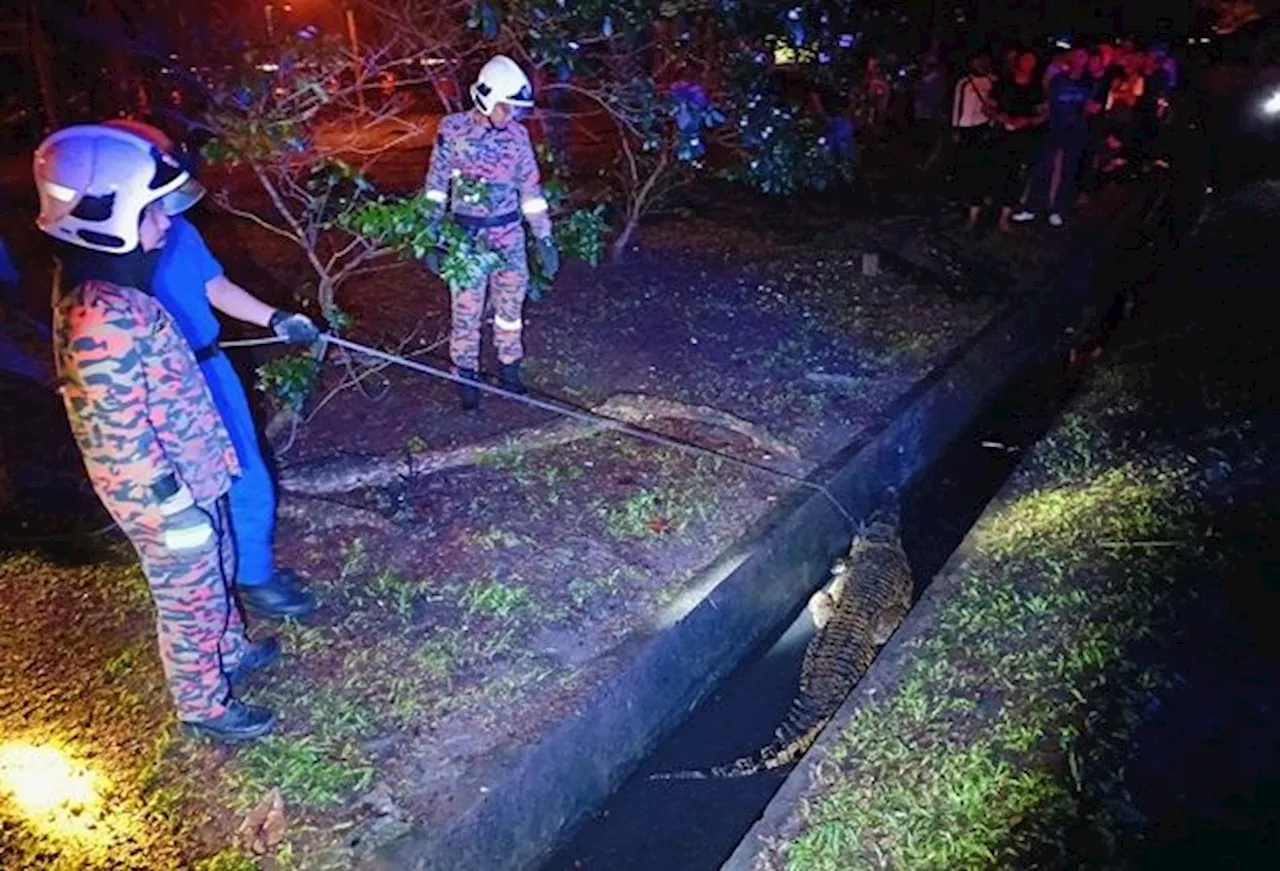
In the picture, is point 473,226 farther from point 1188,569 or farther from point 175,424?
point 1188,569

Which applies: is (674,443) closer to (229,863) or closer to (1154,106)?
(229,863)

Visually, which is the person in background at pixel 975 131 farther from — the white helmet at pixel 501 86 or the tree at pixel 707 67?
the white helmet at pixel 501 86

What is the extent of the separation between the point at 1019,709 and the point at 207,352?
3.72m

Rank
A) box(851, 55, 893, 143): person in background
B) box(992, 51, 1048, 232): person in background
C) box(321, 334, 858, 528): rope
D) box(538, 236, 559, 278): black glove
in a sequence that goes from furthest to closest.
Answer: box(851, 55, 893, 143): person in background → box(992, 51, 1048, 232): person in background → box(538, 236, 559, 278): black glove → box(321, 334, 858, 528): rope

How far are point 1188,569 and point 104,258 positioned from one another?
5.09 metres

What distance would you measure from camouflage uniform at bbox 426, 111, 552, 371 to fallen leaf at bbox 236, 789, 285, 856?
329cm

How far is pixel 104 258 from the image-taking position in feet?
10.2

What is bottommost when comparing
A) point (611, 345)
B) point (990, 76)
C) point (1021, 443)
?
point (1021, 443)

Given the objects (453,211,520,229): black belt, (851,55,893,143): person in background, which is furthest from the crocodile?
(851,55,893,143): person in background

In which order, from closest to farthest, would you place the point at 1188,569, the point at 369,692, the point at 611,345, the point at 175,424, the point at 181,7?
the point at 175,424
the point at 369,692
the point at 1188,569
the point at 611,345
the point at 181,7

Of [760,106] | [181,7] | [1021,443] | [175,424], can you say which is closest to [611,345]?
[760,106]

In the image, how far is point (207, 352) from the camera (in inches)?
154

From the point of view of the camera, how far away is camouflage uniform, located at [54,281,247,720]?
3051 mm

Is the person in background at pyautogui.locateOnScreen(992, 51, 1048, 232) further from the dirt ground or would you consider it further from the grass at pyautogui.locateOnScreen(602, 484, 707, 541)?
the grass at pyautogui.locateOnScreen(602, 484, 707, 541)
